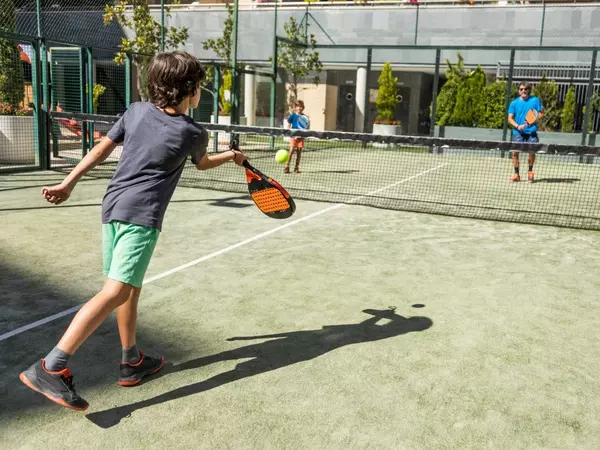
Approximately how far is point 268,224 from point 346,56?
707 inches

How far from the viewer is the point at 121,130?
2959mm

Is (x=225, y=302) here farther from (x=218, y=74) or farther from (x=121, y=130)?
(x=218, y=74)

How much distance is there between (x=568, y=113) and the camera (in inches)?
785

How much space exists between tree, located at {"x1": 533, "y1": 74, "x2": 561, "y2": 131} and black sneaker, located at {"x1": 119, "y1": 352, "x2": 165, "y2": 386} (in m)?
19.7

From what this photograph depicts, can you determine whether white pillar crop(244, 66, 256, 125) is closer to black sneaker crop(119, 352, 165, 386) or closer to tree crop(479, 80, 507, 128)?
tree crop(479, 80, 507, 128)

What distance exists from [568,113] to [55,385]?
20350 millimetres

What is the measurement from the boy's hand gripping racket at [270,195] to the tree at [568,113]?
18689 mm

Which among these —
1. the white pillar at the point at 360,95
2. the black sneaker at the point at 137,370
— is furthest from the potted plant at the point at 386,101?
the black sneaker at the point at 137,370

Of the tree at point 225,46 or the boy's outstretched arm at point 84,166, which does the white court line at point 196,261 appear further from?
the tree at point 225,46

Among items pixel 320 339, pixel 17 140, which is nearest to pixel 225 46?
pixel 17 140

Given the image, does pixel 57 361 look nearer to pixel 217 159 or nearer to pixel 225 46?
pixel 217 159

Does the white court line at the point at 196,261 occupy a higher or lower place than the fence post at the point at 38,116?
lower

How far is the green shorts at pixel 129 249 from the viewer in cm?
281

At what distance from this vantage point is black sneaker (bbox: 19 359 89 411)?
8.87 ft
